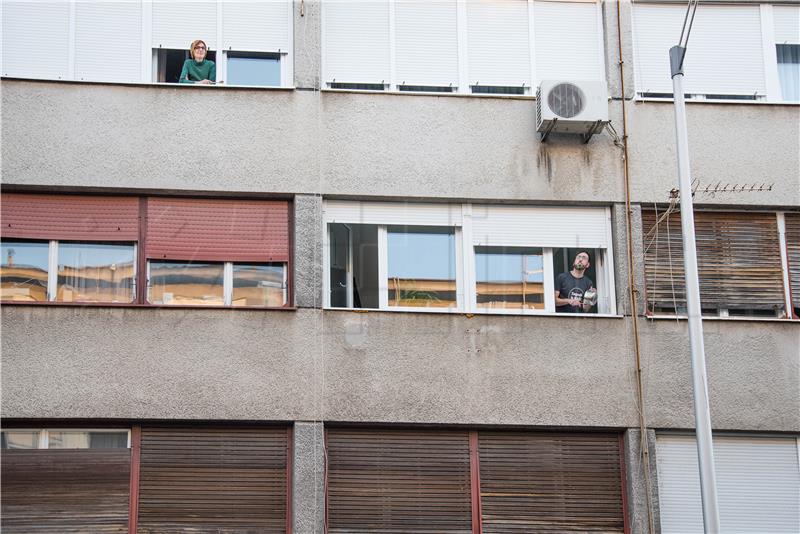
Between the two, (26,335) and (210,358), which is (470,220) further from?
(26,335)

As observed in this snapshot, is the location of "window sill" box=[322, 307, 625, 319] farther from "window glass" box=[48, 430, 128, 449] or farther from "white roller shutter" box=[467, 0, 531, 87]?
"white roller shutter" box=[467, 0, 531, 87]

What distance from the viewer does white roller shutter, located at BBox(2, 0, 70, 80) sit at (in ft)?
45.7

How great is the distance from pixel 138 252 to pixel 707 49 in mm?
7960

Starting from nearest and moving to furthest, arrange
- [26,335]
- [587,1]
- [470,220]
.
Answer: [26,335] < [470,220] < [587,1]

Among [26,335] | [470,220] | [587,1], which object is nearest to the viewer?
[26,335]

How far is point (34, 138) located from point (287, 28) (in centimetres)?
349

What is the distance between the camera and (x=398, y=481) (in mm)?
13016

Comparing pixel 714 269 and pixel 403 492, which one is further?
pixel 714 269

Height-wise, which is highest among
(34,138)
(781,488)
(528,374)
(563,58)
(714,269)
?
(563,58)

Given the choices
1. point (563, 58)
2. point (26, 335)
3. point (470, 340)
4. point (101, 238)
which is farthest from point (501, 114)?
point (26, 335)

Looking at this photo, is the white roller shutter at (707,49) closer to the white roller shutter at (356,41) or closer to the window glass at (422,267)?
the white roller shutter at (356,41)

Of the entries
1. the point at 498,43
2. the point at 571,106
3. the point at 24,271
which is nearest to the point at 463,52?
the point at 498,43

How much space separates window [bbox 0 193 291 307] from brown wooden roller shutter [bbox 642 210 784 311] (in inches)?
183

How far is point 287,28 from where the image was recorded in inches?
566
